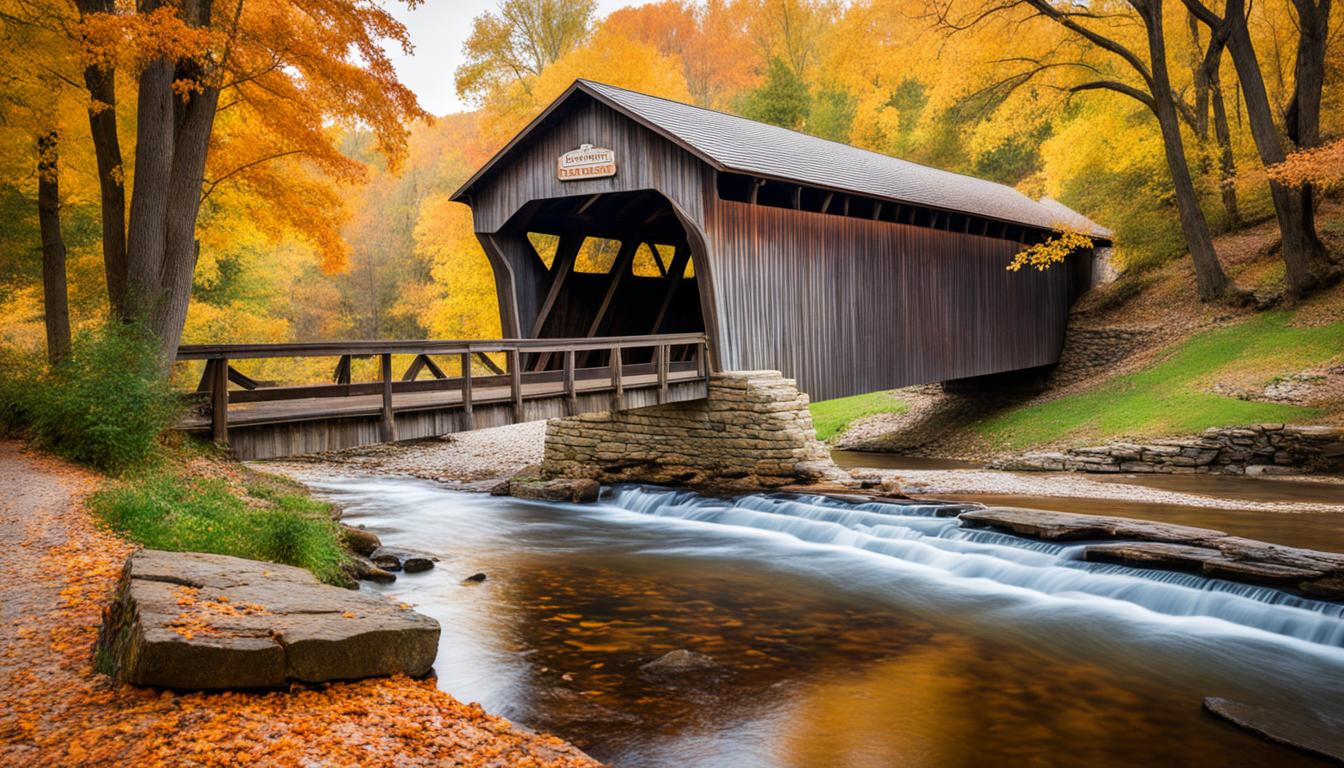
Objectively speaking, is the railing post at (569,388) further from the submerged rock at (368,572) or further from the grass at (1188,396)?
the grass at (1188,396)

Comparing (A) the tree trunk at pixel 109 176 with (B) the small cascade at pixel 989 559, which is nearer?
(B) the small cascade at pixel 989 559

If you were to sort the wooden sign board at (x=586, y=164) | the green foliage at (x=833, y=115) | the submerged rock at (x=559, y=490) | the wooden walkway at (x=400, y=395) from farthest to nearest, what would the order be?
the green foliage at (x=833, y=115), the submerged rock at (x=559, y=490), the wooden sign board at (x=586, y=164), the wooden walkway at (x=400, y=395)

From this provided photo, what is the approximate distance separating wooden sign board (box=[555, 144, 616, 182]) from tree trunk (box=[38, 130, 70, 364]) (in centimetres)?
666

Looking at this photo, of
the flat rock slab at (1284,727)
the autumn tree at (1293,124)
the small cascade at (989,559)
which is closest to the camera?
the flat rock slab at (1284,727)

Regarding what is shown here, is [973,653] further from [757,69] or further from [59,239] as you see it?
[757,69]

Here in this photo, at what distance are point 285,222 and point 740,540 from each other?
772cm

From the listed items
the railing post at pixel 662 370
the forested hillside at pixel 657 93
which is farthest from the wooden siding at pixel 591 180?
the railing post at pixel 662 370

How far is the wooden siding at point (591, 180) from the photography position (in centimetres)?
1241

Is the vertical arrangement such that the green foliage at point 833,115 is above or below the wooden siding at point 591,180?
above

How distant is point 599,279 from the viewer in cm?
1549

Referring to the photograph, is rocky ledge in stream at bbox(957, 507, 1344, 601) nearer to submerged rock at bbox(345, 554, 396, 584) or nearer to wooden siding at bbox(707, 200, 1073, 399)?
wooden siding at bbox(707, 200, 1073, 399)

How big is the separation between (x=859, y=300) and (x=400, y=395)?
842 centimetres

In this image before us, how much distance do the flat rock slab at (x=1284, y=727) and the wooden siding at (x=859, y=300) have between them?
8268mm

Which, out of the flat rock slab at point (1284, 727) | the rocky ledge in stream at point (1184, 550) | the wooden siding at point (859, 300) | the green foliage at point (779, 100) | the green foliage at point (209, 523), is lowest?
the flat rock slab at point (1284, 727)
